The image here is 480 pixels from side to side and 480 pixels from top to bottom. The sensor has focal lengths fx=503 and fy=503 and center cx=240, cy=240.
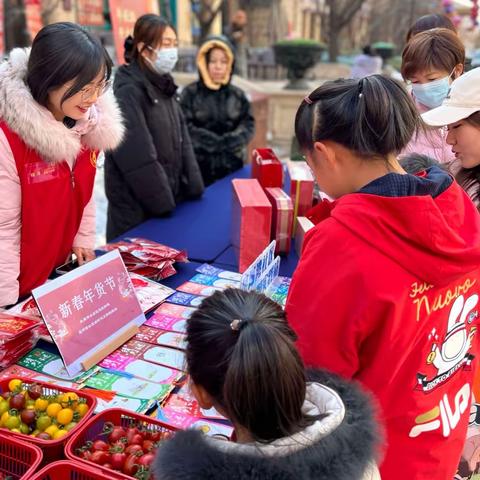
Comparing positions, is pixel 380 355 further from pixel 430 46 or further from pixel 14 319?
pixel 430 46

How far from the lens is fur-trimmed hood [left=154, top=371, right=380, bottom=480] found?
747 mm

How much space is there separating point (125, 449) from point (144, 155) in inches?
68.6

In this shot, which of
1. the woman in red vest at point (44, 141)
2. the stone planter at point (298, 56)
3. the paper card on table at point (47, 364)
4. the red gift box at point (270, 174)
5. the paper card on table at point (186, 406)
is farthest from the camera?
the stone planter at point (298, 56)

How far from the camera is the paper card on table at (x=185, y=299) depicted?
69.4 inches

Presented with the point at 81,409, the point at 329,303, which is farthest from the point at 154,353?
the point at 329,303

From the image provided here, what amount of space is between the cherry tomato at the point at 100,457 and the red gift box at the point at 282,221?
1.22 metres

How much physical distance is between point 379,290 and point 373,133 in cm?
30

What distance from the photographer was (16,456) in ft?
3.49

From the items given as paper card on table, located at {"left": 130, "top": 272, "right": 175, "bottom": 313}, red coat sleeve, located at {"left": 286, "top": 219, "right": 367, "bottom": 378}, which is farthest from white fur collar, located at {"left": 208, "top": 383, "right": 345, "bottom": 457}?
paper card on table, located at {"left": 130, "top": 272, "right": 175, "bottom": 313}

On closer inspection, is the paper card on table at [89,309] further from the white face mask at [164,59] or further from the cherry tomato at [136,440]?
the white face mask at [164,59]

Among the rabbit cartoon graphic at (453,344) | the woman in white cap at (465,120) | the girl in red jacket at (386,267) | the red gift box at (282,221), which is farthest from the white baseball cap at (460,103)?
the red gift box at (282,221)

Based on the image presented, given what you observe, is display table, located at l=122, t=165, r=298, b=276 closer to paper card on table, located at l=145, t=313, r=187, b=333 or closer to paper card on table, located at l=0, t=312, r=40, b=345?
paper card on table, located at l=145, t=313, r=187, b=333

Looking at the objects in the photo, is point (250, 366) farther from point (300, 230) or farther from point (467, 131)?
point (300, 230)

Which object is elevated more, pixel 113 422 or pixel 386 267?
pixel 386 267
